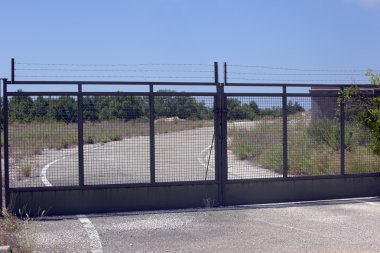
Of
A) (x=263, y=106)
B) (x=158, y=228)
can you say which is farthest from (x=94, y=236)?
(x=263, y=106)

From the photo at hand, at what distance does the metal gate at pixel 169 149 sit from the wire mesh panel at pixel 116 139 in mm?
19

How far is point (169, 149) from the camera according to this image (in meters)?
11.6

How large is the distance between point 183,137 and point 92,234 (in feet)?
9.88

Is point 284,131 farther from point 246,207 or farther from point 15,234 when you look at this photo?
point 15,234

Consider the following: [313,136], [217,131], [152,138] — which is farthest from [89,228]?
[313,136]

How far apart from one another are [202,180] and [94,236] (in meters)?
3.08

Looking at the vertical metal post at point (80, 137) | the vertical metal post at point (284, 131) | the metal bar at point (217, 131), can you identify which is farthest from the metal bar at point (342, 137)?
the vertical metal post at point (80, 137)

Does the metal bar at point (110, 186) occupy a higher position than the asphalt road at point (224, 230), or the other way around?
the metal bar at point (110, 186)

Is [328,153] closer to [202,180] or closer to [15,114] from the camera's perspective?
[202,180]

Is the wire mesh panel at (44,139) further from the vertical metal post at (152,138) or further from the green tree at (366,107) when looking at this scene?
the green tree at (366,107)

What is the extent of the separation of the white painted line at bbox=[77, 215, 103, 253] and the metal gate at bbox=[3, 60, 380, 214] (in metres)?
0.54

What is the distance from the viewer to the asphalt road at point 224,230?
8.72m

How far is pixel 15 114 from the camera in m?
10.8

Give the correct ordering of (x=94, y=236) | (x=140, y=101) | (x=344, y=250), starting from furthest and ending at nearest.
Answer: (x=140, y=101), (x=94, y=236), (x=344, y=250)
